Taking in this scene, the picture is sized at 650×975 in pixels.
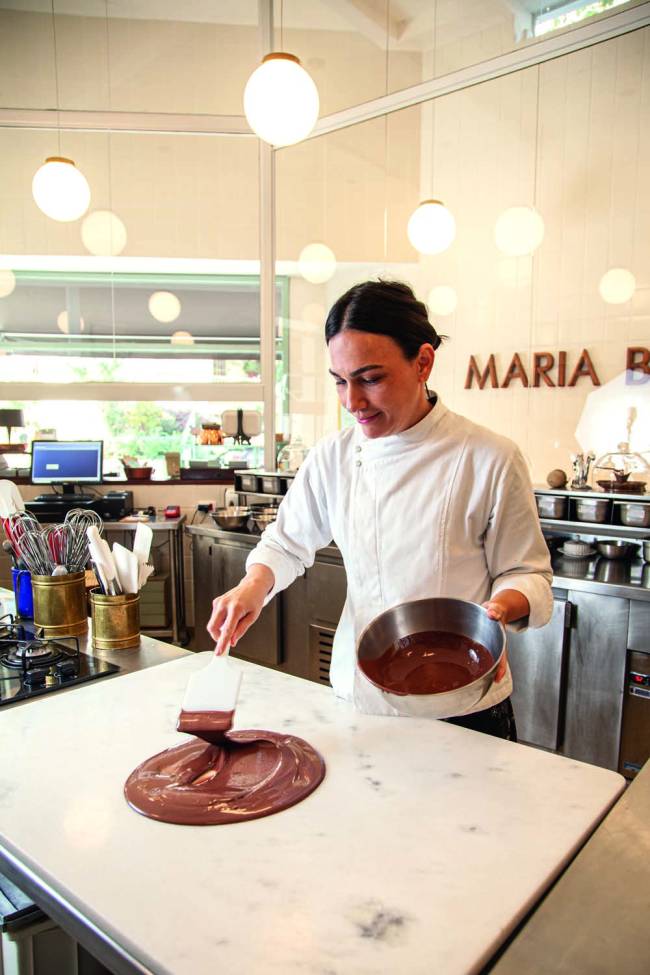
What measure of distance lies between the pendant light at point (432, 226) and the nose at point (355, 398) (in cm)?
270

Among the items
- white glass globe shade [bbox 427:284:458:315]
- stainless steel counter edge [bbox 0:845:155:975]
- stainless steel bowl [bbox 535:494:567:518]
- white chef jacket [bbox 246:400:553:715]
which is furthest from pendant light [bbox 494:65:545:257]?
stainless steel counter edge [bbox 0:845:155:975]

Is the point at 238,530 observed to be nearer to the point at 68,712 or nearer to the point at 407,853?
the point at 68,712

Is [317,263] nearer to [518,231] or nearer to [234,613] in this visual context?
[518,231]

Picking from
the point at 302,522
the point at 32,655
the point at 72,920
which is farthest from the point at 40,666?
the point at 72,920

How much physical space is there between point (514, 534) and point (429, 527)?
0.60 ft

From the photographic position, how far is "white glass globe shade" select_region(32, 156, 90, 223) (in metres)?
Answer: 3.59

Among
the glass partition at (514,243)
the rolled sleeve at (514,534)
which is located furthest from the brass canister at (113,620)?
the glass partition at (514,243)

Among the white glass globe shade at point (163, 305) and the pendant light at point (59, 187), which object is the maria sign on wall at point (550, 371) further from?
the pendant light at point (59, 187)

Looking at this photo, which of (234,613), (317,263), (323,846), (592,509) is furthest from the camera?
(317,263)

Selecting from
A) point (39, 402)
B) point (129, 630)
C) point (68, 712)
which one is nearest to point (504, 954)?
point (68, 712)

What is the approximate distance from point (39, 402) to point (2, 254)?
1.02 meters

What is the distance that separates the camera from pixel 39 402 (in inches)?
186

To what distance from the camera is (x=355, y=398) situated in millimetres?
1428

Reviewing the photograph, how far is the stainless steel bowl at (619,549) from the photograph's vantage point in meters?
2.90
